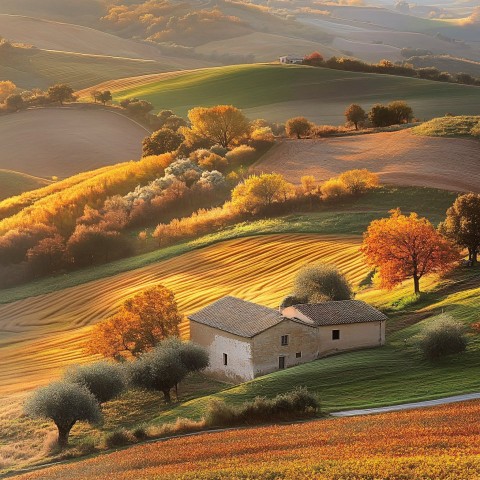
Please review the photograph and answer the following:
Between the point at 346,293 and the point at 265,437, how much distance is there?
23385mm

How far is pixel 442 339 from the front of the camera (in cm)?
4769

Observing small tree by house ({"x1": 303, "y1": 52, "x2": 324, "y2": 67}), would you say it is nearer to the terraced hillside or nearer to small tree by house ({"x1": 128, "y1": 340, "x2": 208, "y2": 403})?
the terraced hillside

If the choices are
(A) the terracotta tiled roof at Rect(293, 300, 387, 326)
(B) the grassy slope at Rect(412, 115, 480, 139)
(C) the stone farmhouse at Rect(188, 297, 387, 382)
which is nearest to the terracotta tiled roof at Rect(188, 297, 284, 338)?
(C) the stone farmhouse at Rect(188, 297, 387, 382)

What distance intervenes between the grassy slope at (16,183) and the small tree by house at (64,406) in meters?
70.9

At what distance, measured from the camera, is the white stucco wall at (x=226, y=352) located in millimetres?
53875

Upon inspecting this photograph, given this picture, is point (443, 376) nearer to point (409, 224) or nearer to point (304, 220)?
point (409, 224)

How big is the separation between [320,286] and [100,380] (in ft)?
49.2

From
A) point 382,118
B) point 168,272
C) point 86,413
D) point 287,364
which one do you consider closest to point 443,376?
point 287,364

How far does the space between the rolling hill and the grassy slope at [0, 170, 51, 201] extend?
19.2ft

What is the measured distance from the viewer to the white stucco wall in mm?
53875

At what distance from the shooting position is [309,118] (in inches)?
5300

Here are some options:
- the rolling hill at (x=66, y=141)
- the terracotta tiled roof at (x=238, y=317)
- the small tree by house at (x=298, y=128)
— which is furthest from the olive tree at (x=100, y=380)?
the rolling hill at (x=66, y=141)

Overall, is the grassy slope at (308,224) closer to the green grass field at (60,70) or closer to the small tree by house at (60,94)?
the small tree by house at (60,94)

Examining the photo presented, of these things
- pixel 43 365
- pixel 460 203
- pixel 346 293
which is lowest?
pixel 43 365
